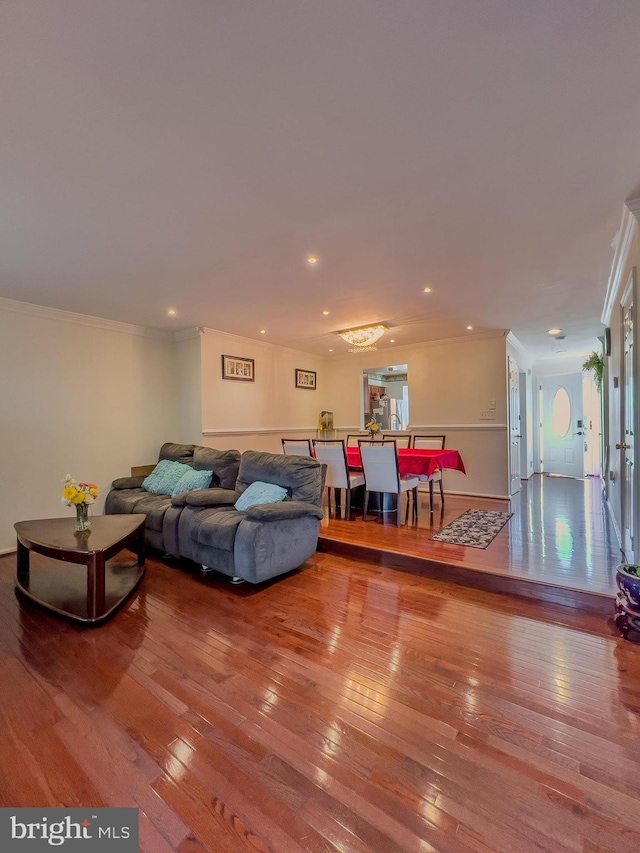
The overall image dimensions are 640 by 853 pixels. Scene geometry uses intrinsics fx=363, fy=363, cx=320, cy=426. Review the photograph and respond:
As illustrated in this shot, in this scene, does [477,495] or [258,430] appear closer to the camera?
[477,495]

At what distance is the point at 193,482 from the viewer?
3.91 metres

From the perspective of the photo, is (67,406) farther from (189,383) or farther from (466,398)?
(466,398)

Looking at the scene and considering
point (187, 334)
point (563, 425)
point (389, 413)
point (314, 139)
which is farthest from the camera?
point (563, 425)

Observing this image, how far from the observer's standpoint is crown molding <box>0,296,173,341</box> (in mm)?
3689

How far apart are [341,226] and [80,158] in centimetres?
146

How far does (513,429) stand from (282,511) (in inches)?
181

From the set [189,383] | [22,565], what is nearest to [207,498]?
[22,565]

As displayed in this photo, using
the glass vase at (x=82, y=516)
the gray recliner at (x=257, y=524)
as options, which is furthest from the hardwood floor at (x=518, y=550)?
the glass vase at (x=82, y=516)

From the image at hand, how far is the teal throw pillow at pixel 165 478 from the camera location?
406 cm

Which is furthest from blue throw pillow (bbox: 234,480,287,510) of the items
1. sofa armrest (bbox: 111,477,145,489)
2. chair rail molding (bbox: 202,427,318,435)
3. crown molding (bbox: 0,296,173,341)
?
crown molding (bbox: 0,296,173,341)

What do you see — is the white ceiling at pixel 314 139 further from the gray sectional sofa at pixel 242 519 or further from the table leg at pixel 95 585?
the table leg at pixel 95 585

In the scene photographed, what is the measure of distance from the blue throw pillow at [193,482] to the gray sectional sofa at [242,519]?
81 millimetres

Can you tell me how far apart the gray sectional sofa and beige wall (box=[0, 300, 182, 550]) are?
2.48ft

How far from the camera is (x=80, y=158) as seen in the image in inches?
69.7
